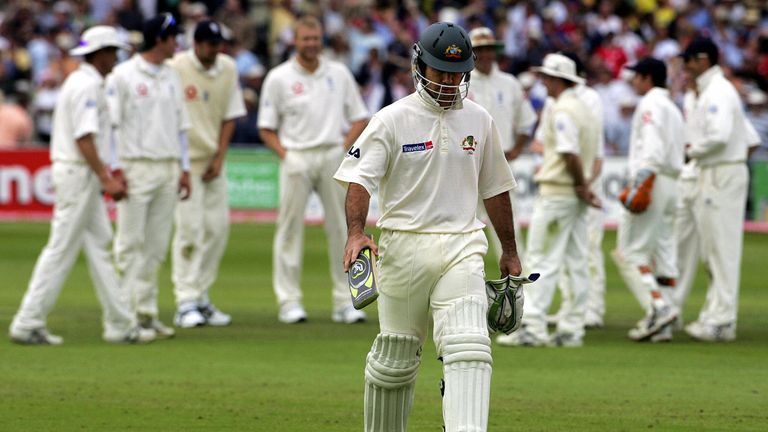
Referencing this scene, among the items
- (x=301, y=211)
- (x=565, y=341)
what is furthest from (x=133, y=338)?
(x=565, y=341)

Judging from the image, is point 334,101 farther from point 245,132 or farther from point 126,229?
point 245,132

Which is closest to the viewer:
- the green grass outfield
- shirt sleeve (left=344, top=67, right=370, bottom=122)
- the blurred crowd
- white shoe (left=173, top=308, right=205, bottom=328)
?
the green grass outfield

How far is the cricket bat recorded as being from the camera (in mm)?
5824

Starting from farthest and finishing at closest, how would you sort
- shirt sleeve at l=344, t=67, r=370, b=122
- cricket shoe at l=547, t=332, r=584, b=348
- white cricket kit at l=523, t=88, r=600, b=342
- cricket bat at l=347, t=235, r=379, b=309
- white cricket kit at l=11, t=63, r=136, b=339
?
1. shirt sleeve at l=344, t=67, r=370, b=122
2. cricket shoe at l=547, t=332, r=584, b=348
3. white cricket kit at l=523, t=88, r=600, b=342
4. white cricket kit at l=11, t=63, r=136, b=339
5. cricket bat at l=347, t=235, r=379, b=309

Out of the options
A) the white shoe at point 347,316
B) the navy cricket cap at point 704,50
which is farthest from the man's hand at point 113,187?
the navy cricket cap at point 704,50

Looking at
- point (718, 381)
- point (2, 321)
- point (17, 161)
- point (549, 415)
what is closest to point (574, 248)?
point (718, 381)

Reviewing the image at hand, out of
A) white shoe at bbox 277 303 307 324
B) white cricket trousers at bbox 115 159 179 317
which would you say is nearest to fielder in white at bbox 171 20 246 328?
white shoe at bbox 277 303 307 324

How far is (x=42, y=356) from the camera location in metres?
9.86

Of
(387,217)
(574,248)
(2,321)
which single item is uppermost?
(387,217)

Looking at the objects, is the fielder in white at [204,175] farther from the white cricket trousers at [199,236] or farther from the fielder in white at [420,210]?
the fielder in white at [420,210]

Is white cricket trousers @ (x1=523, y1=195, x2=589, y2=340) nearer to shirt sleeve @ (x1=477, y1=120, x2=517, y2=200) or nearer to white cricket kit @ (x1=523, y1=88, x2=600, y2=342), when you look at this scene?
white cricket kit @ (x1=523, y1=88, x2=600, y2=342)

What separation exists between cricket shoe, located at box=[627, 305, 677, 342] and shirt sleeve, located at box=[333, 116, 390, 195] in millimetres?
5082

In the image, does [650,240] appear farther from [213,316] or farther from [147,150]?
[147,150]

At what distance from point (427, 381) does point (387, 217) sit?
2864mm
